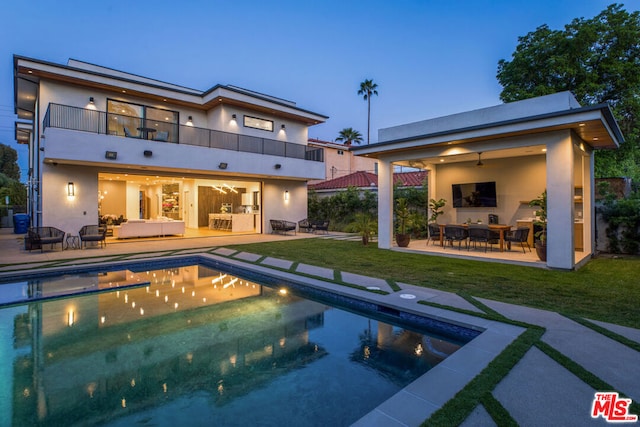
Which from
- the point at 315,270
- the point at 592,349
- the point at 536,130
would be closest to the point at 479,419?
the point at 592,349

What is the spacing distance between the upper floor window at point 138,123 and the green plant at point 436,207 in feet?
34.9

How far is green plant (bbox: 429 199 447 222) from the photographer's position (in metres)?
13.5

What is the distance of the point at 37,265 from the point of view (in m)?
8.84

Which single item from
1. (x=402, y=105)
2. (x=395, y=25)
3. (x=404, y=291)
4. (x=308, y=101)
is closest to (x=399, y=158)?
(x=404, y=291)

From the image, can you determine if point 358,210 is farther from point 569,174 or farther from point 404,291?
point 404,291

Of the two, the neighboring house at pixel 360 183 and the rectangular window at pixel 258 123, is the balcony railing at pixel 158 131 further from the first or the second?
the neighboring house at pixel 360 183

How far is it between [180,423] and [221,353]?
1.42 metres

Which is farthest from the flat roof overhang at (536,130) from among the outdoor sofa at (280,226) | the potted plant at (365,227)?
the outdoor sofa at (280,226)

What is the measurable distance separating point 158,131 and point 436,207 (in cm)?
1128

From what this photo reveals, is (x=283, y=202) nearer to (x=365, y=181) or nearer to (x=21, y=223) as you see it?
(x=365, y=181)

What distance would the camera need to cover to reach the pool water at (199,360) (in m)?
3.19

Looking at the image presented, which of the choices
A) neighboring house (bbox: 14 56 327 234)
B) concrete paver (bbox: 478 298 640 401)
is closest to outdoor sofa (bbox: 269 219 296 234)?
neighboring house (bbox: 14 56 327 234)

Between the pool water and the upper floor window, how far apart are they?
735 centimetres

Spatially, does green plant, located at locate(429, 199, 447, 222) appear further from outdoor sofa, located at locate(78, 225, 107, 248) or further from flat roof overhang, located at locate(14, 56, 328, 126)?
outdoor sofa, located at locate(78, 225, 107, 248)
